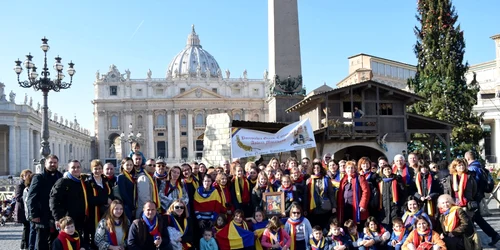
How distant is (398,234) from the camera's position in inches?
275

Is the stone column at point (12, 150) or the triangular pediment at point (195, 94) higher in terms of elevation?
the triangular pediment at point (195, 94)

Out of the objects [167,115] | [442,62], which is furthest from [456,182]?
[167,115]

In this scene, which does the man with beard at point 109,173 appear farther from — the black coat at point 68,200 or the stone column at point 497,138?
the stone column at point 497,138

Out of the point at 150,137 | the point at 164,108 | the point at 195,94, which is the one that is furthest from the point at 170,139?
the point at 195,94

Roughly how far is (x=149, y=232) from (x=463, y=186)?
4.91 meters

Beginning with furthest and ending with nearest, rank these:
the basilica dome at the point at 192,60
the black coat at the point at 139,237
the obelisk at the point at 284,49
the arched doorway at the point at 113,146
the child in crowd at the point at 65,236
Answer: the basilica dome at the point at 192,60 < the arched doorway at the point at 113,146 < the obelisk at the point at 284,49 < the black coat at the point at 139,237 < the child in crowd at the point at 65,236

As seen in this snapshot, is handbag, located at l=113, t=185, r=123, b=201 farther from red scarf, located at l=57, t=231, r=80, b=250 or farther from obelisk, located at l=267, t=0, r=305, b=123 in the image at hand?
obelisk, located at l=267, t=0, r=305, b=123

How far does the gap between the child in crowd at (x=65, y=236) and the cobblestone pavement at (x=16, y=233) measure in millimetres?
4609

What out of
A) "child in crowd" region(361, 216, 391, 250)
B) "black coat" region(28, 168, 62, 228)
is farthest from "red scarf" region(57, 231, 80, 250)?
"child in crowd" region(361, 216, 391, 250)

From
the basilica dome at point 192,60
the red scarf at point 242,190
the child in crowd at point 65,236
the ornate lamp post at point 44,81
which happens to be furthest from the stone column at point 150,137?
the child in crowd at point 65,236

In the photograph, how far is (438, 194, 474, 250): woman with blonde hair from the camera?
6.57 m

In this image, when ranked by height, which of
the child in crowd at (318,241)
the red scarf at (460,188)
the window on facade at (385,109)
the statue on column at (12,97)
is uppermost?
the statue on column at (12,97)

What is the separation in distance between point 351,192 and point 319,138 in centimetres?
888

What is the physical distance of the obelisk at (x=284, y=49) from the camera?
14.6m
